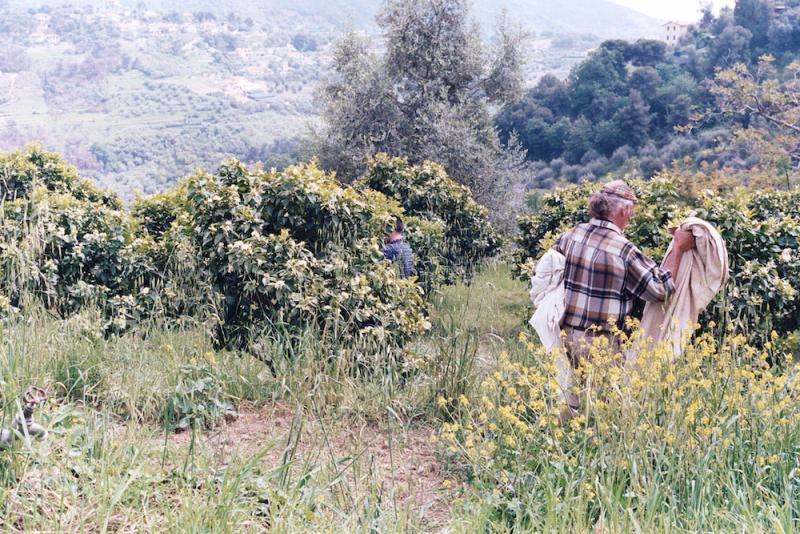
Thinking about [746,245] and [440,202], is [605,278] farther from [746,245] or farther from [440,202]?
[440,202]

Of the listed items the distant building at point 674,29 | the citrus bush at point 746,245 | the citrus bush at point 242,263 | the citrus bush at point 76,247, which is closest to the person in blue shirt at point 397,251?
the citrus bush at point 242,263

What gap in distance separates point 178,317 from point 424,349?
181 centimetres

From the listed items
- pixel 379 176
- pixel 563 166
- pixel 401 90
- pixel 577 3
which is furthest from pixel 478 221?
pixel 577 3

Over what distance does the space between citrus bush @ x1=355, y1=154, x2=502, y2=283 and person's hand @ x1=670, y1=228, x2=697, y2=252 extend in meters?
6.79

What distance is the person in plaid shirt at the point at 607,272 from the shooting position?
13.8ft

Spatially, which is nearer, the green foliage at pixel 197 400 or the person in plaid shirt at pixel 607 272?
the green foliage at pixel 197 400

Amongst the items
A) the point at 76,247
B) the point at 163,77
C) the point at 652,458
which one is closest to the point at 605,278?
the point at 652,458

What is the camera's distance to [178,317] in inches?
212

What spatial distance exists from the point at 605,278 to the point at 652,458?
1.32 metres

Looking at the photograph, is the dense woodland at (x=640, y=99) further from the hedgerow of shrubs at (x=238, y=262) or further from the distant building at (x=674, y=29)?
the hedgerow of shrubs at (x=238, y=262)

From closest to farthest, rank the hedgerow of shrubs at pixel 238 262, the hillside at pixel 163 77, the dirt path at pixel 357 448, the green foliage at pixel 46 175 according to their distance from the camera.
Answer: the dirt path at pixel 357 448 < the hedgerow of shrubs at pixel 238 262 < the green foliage at pixel 46 175 < the hillside at pixel 163 77

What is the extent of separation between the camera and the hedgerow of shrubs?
518cm

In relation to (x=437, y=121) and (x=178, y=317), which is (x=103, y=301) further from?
(x=437, y=121)

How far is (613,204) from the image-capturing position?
4289 millimetres
